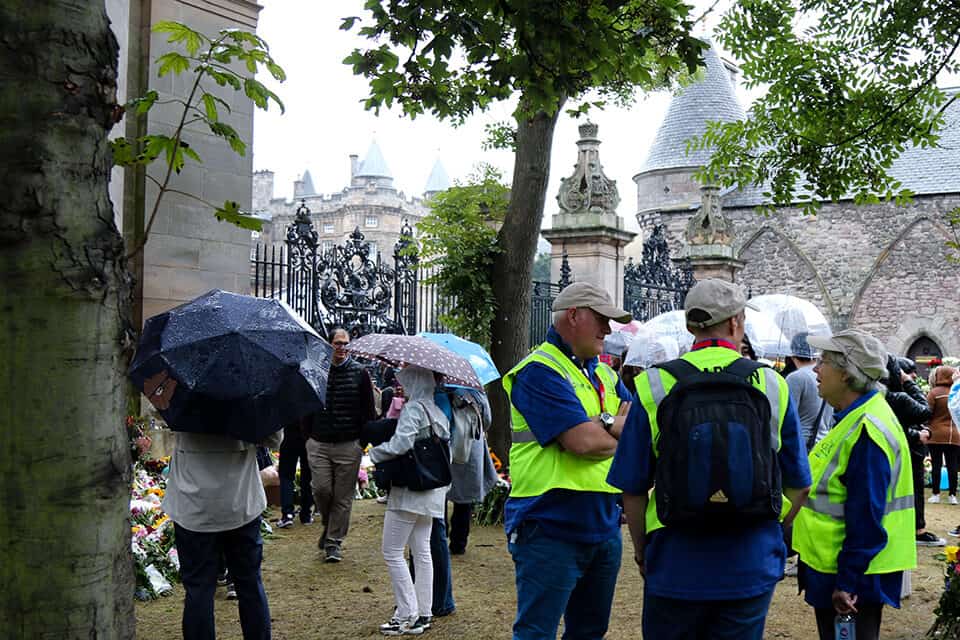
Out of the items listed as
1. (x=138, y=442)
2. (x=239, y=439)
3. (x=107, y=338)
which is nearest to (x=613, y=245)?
(x=138, y=442)

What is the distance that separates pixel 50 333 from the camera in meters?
2.18

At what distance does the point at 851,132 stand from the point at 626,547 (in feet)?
14.4

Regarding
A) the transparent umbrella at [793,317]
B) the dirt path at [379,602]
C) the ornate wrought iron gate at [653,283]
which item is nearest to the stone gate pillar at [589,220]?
the ornate wrought iron gate at [653,283]

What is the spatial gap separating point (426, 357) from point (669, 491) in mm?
3096

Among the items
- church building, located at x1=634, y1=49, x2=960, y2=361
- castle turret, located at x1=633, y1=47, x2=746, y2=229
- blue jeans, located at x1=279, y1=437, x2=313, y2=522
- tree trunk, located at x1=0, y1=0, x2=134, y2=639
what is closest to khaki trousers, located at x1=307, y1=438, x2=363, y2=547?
blue jeans, located at x1=279, y1=437, x2=313, y2=522

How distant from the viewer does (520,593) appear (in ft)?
12.6

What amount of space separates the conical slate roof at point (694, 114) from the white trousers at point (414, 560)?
2810cm

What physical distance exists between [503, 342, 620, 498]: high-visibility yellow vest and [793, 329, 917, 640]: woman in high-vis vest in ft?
3.07

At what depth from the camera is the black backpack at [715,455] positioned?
2.91m

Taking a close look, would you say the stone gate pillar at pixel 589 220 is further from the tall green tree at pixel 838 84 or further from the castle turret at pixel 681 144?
the castle turret at pixel 681 144

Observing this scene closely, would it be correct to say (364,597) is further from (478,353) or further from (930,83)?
(930,83)

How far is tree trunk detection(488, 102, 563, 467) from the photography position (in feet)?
31.7

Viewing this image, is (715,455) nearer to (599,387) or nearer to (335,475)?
(599,387)

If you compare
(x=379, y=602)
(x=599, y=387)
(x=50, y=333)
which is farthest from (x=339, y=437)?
(x=50, y=333)
